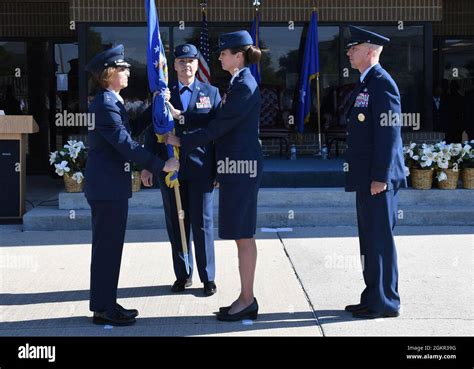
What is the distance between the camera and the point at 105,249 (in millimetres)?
5293

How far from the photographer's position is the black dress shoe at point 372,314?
5.37 m

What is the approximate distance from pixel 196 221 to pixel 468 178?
15.1 ft

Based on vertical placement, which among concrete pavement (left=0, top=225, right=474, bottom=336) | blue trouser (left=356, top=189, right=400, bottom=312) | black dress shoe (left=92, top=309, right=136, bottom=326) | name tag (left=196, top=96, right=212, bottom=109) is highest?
name tag (left=196, top=96, right=212, bottom=109)

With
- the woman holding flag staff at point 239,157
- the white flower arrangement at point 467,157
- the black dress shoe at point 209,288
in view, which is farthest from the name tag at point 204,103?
the white flower arrangement at point 467,157

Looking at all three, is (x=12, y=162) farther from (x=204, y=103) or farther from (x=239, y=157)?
(x=239, y=157)

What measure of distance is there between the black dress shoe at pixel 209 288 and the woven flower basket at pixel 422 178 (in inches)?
163

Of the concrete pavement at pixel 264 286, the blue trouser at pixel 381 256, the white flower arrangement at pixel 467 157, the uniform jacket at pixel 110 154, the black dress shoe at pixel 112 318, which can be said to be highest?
the uniform jacket at pixel 110 154

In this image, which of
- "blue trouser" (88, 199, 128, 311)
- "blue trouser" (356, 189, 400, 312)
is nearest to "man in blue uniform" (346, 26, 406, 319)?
"blue trouser" (356, 189, 400, 312)

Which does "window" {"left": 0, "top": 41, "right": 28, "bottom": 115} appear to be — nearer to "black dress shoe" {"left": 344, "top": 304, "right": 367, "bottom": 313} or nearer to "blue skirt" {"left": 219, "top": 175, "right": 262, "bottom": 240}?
"blue skirt" {"left": 219, "top": 175, "right": 262, "bottom": 240}

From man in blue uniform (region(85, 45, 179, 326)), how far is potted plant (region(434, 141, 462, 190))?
492cm

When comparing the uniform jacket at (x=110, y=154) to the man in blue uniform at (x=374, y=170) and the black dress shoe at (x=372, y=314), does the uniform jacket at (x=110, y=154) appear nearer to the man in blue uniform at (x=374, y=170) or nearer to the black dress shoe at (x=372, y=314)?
the man in blue uniform at (x=374, y=170)

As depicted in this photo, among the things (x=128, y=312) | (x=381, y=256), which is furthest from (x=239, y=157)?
(x=128, y=312)

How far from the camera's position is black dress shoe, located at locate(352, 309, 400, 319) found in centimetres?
537

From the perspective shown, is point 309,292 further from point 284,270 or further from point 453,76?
point 453,76
